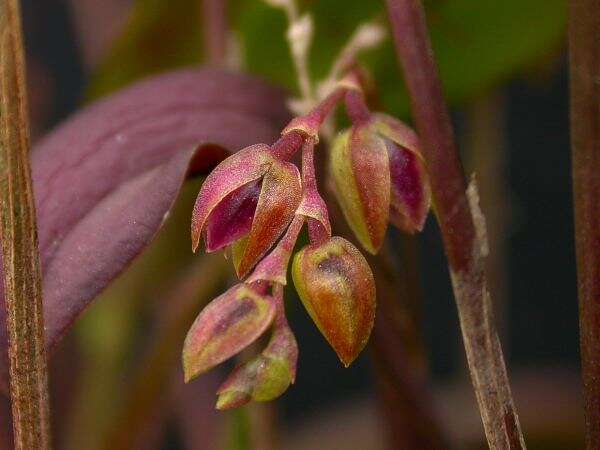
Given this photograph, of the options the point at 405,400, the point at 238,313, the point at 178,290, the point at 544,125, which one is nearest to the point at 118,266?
the point at 238,313

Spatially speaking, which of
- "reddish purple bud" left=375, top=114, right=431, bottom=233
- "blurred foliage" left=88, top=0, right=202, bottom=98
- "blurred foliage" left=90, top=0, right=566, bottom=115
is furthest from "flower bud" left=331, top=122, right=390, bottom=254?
"blurred foliage" left=88, top=0, right=202, bottom=98

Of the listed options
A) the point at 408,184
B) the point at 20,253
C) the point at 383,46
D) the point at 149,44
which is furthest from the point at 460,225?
the point at 149,44

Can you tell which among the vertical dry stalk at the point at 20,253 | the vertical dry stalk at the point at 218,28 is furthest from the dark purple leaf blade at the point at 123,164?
the vertical dry stalk at the point at 218,28

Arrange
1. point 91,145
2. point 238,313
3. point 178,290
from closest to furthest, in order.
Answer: point 238,313 → point 91,145 → point 178,290

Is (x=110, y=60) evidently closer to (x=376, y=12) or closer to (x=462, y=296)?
(x=376, y=12)

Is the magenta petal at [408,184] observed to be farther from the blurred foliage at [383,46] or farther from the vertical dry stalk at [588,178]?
the blurred foliage at [383,46]

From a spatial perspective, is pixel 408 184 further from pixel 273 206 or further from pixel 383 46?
pixel 383 46
